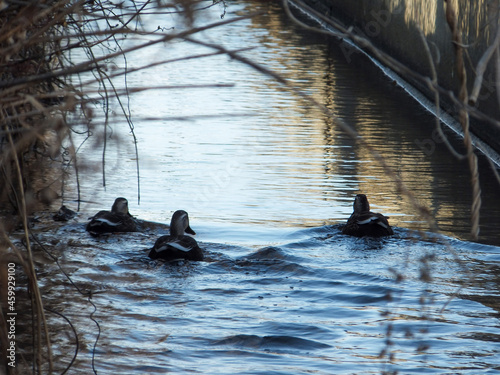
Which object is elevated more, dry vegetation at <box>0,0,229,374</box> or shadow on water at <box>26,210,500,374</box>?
dry vegetation at <box>0,0,229,374</box>

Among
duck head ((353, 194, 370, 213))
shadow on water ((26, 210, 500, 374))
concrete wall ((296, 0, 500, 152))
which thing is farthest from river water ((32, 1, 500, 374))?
concrete wall ((296, 0, 500, 152))

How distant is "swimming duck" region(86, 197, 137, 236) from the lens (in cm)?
755

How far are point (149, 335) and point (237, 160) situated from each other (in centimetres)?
546

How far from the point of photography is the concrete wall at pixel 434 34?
12.0 meters

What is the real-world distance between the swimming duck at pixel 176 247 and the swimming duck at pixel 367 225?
154cm

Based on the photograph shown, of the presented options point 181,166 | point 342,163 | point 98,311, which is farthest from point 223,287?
point 342,163

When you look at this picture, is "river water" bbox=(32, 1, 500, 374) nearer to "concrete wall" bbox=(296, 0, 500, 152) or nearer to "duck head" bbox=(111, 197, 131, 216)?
"duck head" bbox=(111, 197, 131, 216)

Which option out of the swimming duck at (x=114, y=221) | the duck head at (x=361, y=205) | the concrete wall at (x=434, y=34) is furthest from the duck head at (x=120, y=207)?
the concrete wall at (x=434, y=34)

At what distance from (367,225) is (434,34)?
389 inches

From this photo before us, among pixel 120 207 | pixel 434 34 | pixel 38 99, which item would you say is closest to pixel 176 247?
pixel 120 207

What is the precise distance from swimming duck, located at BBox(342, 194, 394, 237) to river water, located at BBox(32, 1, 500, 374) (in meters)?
0.09

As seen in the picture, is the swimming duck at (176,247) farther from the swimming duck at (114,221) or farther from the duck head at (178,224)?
the swimming duck at (114,221)

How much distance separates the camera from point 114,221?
7539 millimetres

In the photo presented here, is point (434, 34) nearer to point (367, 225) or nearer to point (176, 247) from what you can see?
point (367, 225)
